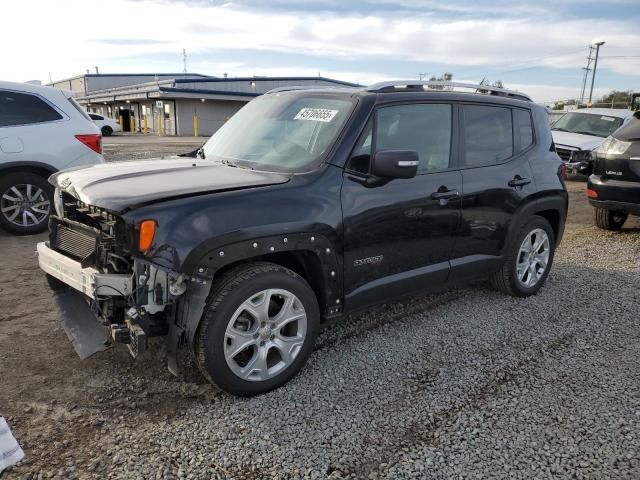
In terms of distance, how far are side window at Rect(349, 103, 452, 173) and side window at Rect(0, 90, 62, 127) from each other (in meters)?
5.09

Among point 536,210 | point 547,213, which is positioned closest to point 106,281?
point 536,210

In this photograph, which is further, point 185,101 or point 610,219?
point 185,101

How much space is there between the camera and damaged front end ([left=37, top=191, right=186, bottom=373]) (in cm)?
287

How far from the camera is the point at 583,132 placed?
1320 cm

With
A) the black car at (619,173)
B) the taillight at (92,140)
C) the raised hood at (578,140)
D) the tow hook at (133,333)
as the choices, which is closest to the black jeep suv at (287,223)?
the tow hook at (133,333)

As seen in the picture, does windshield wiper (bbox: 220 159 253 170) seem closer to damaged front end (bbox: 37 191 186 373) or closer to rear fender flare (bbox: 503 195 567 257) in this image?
damaged front end (bbox: 37 191 186 373)

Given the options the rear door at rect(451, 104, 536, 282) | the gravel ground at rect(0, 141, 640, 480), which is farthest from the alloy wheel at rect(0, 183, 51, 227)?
the rear door at rect(451, 104, 536, 282)

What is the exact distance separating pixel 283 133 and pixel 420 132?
1037 millimetres

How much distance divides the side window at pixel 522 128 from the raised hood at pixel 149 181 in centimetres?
253

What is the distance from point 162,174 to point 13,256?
11.5 feet

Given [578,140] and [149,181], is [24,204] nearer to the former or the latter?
[149,181]

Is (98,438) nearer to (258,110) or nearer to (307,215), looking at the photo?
(307,215)

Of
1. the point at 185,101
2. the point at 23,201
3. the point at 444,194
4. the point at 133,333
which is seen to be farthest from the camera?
the point at 185,101

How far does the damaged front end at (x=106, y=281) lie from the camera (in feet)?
9.41
